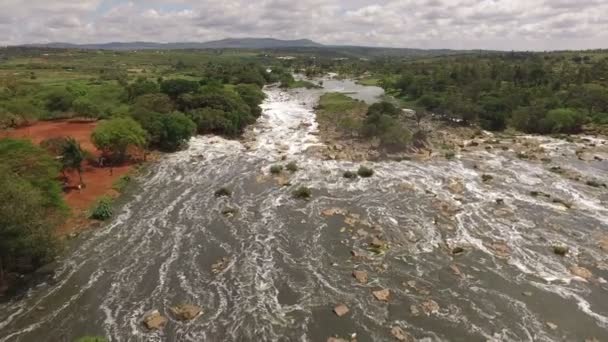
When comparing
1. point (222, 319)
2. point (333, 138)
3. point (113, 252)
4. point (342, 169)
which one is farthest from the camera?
point (333, 138)

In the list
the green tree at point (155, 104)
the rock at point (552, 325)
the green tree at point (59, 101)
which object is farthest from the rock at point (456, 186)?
the green tree at point (59, 101)

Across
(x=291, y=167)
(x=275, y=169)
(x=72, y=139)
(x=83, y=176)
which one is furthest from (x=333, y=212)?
(x=83, y=176)

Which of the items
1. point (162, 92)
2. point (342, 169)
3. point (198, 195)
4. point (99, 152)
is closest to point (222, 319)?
point (198, 195)

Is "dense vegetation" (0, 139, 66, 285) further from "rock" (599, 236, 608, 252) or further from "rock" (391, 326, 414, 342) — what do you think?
"rock" (599, 236, 608, 252)

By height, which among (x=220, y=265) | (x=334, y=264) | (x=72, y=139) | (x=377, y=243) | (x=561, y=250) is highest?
(x=72, y=139)

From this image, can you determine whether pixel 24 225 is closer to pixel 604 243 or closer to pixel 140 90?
pixel 604 243

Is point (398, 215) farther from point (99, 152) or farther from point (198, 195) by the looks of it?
point (99, 152)
